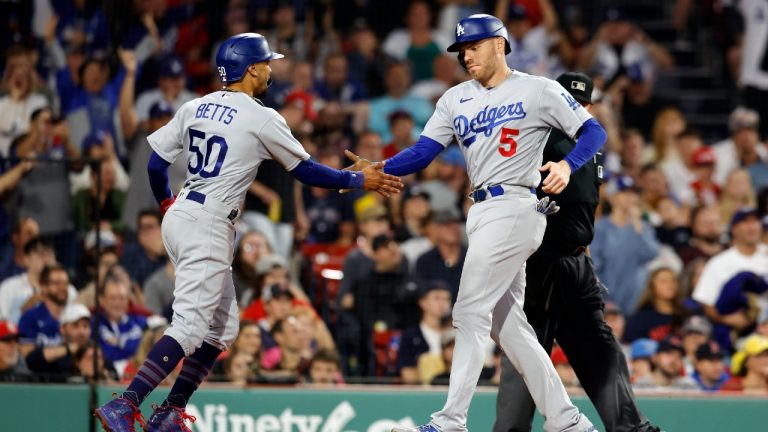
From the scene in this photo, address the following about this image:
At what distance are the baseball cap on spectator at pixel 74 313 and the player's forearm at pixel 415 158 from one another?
2486 millimetres

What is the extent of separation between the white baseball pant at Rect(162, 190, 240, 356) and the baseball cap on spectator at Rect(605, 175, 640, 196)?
501 cm

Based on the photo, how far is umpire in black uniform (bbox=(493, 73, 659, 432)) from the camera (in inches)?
224

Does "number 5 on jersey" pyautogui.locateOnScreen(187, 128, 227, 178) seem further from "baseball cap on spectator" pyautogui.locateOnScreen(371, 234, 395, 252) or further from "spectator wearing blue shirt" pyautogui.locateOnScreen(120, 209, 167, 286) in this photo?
"baseball cap on spectator" pyautogui.locateOnScreen(371, 234, 395, 252)

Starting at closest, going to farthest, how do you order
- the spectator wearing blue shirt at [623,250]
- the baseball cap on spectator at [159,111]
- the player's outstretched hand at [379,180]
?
the player's outstretched hand at [379,180]
the spectator wearing blue shirt at [623,250]
the baseball cap on spectator at [159,111]

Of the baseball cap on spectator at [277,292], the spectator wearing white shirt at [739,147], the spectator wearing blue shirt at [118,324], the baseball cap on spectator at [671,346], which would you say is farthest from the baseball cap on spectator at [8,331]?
the spectator wearing white shirt at [739,147]

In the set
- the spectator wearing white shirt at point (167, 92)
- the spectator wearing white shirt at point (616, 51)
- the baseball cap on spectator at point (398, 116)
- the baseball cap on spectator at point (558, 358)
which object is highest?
the spectator wearing white shirt at point (616, 51)

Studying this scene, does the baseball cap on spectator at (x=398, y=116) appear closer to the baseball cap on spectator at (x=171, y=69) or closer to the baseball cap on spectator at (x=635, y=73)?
the baseball cap on spectator at (x=171, y=69)

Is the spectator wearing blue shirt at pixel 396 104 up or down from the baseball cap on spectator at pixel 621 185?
up

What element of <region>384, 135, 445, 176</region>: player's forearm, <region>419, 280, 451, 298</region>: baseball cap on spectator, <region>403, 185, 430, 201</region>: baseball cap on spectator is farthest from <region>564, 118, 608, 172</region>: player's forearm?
<region>403, 185, 430, 201</region>: baseball cap on spectator

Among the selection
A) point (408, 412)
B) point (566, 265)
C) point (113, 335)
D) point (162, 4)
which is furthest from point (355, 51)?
point (566, 265)

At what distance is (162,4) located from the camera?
460 inches

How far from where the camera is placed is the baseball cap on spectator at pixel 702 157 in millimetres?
11156

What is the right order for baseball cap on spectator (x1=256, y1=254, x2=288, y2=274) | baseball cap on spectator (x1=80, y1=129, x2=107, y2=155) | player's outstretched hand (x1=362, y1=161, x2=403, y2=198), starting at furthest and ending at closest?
baseball cap on spectator (x1=80, y1=129, x2=107, y2=155) → baseball cap on spectator (x1=256, y1=254, x2=288, y2=274) → player's outstretched hand (x1=362, y1=161, x2=403, y2=198)

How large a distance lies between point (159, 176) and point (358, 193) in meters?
4.62
